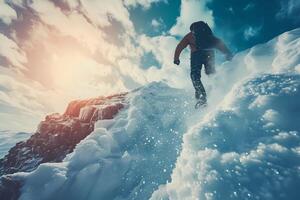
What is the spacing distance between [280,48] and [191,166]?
495cm

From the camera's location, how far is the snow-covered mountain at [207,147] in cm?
304

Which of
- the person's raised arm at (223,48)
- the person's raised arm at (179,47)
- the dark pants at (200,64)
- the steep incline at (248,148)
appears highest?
the person's raised arm at (179,47)

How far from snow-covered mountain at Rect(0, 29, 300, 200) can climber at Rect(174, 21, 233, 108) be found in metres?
1.24

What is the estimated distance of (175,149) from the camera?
8047 mm

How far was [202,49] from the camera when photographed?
7555 mm

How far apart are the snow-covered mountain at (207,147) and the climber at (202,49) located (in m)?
1.24

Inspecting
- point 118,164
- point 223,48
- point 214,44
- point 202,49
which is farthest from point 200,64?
point 118,164

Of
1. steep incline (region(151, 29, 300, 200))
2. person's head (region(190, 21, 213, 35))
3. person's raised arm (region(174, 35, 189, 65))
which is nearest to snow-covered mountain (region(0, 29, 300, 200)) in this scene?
steep incline (region(151, 29, 300, 200))

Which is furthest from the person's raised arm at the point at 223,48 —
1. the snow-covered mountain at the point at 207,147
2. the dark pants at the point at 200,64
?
the snow-covered mountain at the point at 207,147

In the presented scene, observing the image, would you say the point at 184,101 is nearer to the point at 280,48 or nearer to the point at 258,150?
the point at 280,48

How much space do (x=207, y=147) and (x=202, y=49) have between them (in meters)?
4.37

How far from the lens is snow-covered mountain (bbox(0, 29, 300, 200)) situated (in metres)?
3.04

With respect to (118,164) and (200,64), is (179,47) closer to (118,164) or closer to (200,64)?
(200,64)

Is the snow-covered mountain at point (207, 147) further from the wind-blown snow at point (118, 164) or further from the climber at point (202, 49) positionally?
the climber at point (202, 49)
